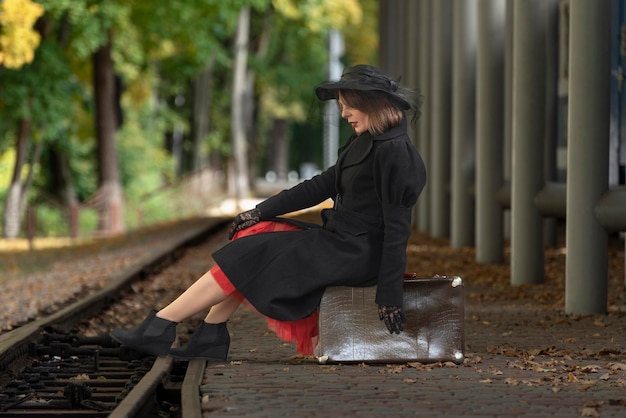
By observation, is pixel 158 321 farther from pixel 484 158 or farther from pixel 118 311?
pixel 484 158

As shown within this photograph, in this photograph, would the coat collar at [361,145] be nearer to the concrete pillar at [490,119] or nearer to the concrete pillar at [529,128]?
the concrete pillar at [529,128]

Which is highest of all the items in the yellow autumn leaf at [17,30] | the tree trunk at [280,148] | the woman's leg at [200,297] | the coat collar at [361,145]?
the yellow autumn leaf at [17,30]

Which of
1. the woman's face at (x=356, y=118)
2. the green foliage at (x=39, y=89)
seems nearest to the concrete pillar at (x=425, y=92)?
the green foliage at (x=39, y=89)

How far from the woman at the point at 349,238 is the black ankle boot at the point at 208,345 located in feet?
1.11

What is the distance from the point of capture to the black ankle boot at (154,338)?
8.37m

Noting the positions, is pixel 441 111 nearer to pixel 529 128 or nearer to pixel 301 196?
pixel 529 128

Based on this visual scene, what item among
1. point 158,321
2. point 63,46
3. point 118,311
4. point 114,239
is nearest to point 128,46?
point 63,46

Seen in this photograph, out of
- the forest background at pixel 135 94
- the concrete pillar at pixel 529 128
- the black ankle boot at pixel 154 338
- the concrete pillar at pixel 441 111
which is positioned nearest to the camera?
the black ankle boot at pixel 154 338

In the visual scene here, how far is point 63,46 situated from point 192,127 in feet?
67.5

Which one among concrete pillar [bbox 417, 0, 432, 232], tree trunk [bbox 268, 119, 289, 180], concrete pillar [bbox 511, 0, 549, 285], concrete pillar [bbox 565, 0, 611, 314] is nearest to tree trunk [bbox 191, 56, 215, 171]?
concrete pillar [bbox 417, 0, 432, 232]

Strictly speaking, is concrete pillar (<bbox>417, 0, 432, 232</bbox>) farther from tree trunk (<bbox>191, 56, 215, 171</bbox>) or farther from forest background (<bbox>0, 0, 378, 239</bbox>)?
tree trunk (<bbox>191, 56, 215, 171</bbox>)

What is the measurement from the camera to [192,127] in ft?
170

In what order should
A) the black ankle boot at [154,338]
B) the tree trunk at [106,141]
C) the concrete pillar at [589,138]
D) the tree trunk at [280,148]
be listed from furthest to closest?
the tree trunk at [280,148]
the tree trunk at [106,141]
the concrete pillar at [589,138]
the black ankle boot at [154,338]

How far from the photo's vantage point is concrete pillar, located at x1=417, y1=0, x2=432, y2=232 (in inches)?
1041
